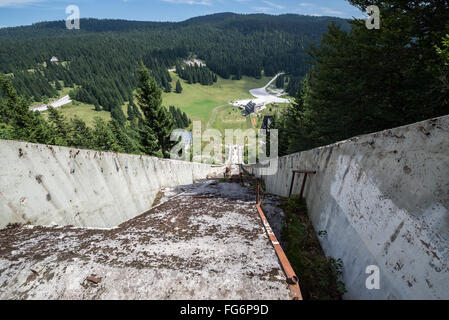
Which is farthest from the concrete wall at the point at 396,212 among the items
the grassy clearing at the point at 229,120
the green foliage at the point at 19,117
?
the grassy clearing at the point at 229,120

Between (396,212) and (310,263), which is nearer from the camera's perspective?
(396,212)

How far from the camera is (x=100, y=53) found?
156 metres

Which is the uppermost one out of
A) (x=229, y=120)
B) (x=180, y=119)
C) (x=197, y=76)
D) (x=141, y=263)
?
(x=197, y=76)

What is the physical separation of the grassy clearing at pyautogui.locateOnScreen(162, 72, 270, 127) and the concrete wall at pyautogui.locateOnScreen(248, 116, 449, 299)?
8506 centimetres

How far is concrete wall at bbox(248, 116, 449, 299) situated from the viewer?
169 centimetres

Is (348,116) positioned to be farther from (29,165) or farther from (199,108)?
(199,108)

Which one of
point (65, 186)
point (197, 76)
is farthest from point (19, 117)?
point (197, 76)

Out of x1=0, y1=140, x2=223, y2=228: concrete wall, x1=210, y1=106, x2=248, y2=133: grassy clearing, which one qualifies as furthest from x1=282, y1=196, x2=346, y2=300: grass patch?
x1=210, y1=106, x2=248, y2=133: grassy clearing

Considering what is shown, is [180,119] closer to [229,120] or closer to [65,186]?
[229,120]

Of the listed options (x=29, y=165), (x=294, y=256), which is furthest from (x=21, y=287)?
(x=294, y=256)

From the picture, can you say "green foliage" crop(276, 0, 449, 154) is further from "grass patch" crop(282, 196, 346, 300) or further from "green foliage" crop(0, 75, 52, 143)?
"green foliage" crop(0, 75, 52, 143)

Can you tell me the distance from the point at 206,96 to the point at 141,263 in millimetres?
124373

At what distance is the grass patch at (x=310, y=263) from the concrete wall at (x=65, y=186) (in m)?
4.04

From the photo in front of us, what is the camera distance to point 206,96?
11919 cm
